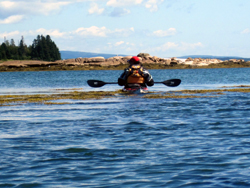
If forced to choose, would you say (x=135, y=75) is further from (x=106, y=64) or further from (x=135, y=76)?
(x=106, y=64)

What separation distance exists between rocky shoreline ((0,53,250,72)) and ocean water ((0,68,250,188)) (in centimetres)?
15034

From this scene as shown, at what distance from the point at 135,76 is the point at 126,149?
56.4ft

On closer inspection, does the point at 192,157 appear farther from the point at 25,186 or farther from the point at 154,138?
the point at 25,186

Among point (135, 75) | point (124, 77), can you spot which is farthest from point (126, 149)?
point (124, 77)

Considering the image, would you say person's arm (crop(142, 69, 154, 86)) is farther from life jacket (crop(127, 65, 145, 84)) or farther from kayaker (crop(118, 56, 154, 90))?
life jacket (crop(127, 65, 145, 84))

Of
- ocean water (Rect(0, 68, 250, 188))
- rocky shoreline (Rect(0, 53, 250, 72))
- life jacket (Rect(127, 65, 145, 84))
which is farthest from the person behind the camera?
rocky shoreline (Rect(0, 53, 250, 72))

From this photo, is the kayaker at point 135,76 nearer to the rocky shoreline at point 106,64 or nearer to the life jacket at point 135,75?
the life jacket at point 135,75

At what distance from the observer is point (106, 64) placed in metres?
180

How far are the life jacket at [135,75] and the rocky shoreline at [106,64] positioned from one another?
13908cm

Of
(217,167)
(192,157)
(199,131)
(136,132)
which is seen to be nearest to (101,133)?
(136,132)

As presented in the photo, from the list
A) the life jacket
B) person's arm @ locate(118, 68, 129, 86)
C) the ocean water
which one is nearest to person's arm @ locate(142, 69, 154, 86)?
the life jacket

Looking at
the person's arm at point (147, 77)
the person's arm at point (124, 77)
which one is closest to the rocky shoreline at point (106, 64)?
the person's arm at point (124, 77)

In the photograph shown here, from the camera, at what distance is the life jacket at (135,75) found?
28.0 meters

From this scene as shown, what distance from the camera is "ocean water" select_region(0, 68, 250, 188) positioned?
8727mm
